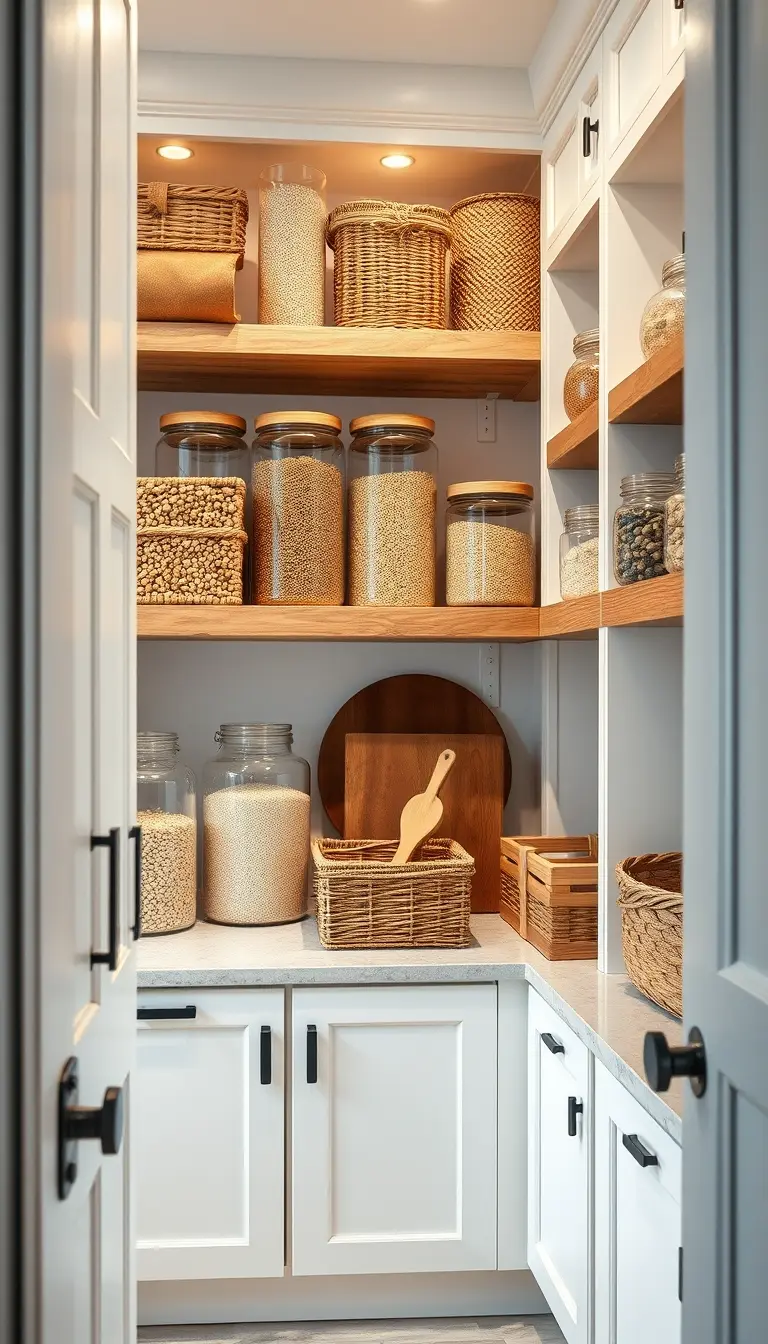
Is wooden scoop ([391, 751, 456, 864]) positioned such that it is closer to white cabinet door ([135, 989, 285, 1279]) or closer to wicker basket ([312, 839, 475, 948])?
wicker basket ([312, 839, 475, 948])

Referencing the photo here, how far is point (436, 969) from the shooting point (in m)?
2.12

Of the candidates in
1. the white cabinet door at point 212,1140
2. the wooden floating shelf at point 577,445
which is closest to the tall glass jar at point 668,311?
the wooden floating shelf at point 577,445

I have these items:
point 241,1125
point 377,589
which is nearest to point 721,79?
point 377,589

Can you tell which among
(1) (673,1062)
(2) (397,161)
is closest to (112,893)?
(1) (673,1062)

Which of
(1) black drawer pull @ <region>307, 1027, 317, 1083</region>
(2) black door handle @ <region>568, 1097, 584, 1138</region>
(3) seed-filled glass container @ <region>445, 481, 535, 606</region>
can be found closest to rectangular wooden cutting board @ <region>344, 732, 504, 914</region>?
(3) seed-filled glass container @ <region>445, 481, 535, 606</region>

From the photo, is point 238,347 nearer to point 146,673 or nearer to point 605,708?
point 146,673

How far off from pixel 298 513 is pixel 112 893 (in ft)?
4.52

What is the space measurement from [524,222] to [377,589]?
2.84ft

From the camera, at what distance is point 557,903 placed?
217 centimetres

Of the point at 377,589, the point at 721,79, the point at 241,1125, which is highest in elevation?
the point at 721,79

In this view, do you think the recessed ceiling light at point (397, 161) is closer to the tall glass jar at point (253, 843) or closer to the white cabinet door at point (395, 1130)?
the tall glass jar at point (253, 843)

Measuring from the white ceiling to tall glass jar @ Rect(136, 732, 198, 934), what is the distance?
139cm

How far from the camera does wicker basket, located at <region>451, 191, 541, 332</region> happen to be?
8.16ft

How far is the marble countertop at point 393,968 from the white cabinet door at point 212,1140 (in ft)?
0.16
